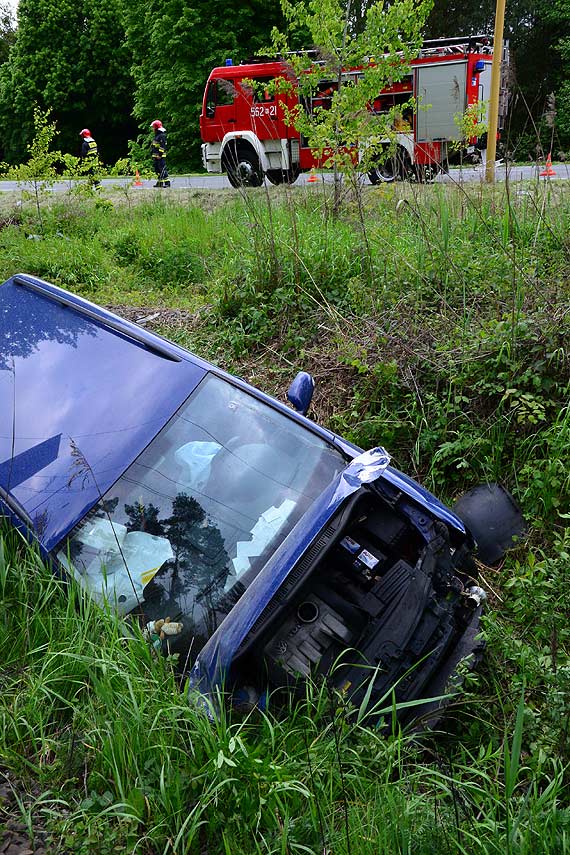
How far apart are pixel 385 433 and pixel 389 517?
61.4 inches

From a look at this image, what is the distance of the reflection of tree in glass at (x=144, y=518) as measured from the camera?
9.19 feet

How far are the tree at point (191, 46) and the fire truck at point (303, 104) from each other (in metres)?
13.0

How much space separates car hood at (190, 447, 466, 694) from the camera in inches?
96.6

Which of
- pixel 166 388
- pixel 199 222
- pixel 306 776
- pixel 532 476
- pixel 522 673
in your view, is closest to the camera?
pixel 306 776

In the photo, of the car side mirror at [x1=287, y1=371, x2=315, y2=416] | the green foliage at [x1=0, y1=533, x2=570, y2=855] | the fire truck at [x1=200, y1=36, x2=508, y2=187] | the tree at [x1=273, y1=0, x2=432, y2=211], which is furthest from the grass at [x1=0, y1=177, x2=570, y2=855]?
the fire truck at [x1=200, y1=36, x2=508, y2=187]

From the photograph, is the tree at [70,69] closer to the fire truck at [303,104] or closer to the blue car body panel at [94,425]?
the fire truck at [303,104]

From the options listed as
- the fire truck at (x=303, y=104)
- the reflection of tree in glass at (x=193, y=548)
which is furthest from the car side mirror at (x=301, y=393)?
the fire truck at (x=303, y=104)

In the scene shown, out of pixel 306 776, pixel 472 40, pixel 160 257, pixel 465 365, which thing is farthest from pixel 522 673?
pixel 472 40

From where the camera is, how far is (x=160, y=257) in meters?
8.45

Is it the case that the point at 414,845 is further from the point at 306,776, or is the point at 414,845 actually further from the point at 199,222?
the point at 199,222

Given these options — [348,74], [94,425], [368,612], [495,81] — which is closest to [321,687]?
[368,612]

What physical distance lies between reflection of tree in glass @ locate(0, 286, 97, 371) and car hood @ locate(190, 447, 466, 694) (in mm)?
1477

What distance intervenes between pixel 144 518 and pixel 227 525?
31cm

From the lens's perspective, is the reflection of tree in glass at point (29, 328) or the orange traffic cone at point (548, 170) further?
the orange traffic cone at point (548, 170)
